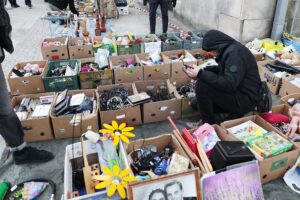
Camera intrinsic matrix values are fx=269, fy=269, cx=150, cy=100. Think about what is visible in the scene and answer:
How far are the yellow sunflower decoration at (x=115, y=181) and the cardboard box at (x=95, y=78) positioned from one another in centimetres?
186

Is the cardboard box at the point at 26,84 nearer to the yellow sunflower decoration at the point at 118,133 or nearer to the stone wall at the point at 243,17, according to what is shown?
the yellow sunflower decoration at the point at 118,133

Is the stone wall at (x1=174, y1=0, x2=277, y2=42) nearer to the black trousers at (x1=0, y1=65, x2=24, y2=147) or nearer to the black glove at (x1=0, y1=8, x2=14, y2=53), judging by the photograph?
the black glove at (x1=0, y1=8, x2=14, y2=53)

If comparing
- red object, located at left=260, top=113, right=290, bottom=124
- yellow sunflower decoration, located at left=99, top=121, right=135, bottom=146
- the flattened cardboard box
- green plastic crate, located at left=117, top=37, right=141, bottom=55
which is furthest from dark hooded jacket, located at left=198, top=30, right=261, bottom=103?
green plastic crate, located at left=117, top=37, right=141, bottom=55

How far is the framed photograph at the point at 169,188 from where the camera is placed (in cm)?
154

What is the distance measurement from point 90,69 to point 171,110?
4.08ft

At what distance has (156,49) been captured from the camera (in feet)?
13.4

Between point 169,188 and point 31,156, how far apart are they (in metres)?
1.34

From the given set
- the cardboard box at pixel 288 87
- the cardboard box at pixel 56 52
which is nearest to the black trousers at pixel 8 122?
the cardboard box at pixel 56 52

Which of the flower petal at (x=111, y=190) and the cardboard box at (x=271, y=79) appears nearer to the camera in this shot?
the flower petal at (x=111, y=190)

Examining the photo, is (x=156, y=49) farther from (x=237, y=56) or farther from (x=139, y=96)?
(x=237, y=56)

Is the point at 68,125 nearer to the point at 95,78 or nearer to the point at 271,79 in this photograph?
the point at 95,78

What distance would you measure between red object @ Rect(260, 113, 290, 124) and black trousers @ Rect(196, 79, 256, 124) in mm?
160

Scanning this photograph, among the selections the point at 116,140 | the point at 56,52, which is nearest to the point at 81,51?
the point at 56,52

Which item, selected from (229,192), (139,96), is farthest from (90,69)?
(229,192)
